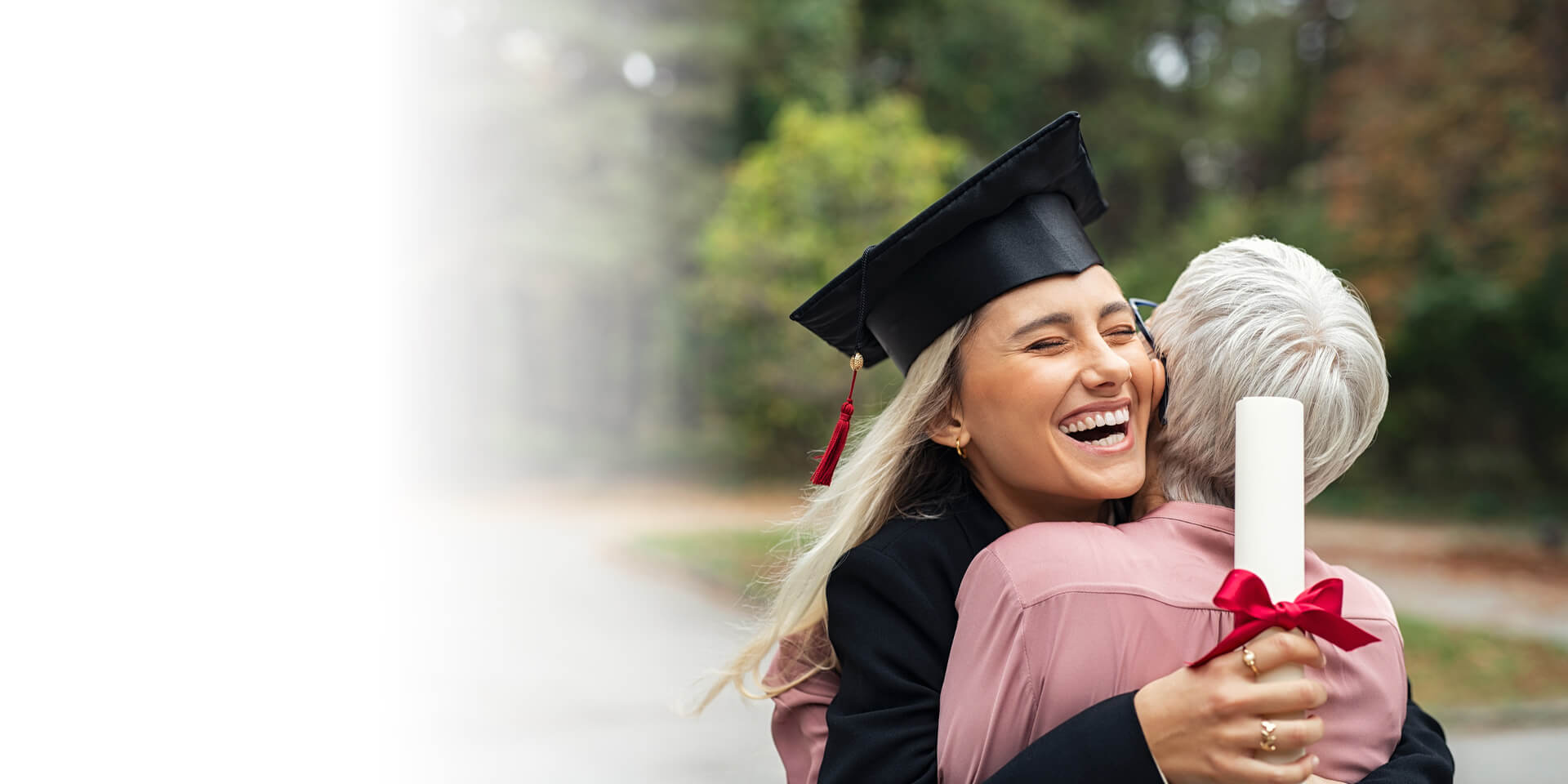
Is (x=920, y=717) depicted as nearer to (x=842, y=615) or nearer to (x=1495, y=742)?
(x=842, y=615)

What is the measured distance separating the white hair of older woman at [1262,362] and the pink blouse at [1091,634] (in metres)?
0.12

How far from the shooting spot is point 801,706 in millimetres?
2053

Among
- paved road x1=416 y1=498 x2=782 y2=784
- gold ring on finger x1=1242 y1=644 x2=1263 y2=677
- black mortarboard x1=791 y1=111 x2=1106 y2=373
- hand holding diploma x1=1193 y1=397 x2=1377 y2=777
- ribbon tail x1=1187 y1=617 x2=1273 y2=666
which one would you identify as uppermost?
black mortarboard x1=791 y1=111 x2=1106 y2=373

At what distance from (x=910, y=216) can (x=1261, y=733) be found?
9.06 m

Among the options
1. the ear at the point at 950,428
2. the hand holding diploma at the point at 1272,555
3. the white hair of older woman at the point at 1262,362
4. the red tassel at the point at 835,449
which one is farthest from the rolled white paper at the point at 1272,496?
the red tassel at the point at 835,449

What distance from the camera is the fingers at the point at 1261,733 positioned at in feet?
4.52

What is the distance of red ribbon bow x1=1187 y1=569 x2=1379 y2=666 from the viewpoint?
136cm

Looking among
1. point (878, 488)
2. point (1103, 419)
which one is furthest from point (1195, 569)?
point (878, 488)

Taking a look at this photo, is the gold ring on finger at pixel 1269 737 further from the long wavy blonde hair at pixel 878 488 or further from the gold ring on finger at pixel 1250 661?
the long wavy blonde hair at pixel 878 488

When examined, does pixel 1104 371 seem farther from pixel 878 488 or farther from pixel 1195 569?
pixel 878 488

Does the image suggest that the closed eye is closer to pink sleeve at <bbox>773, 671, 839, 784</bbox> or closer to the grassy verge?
pink sleeve at <bbox>773, 671, 839, 784</bbox>

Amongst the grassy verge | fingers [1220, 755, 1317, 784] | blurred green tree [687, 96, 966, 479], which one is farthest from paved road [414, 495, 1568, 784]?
blurred green tree [687, 96, 966, 479]

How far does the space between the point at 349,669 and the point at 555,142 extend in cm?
1354

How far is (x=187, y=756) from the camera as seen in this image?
7027 mm
